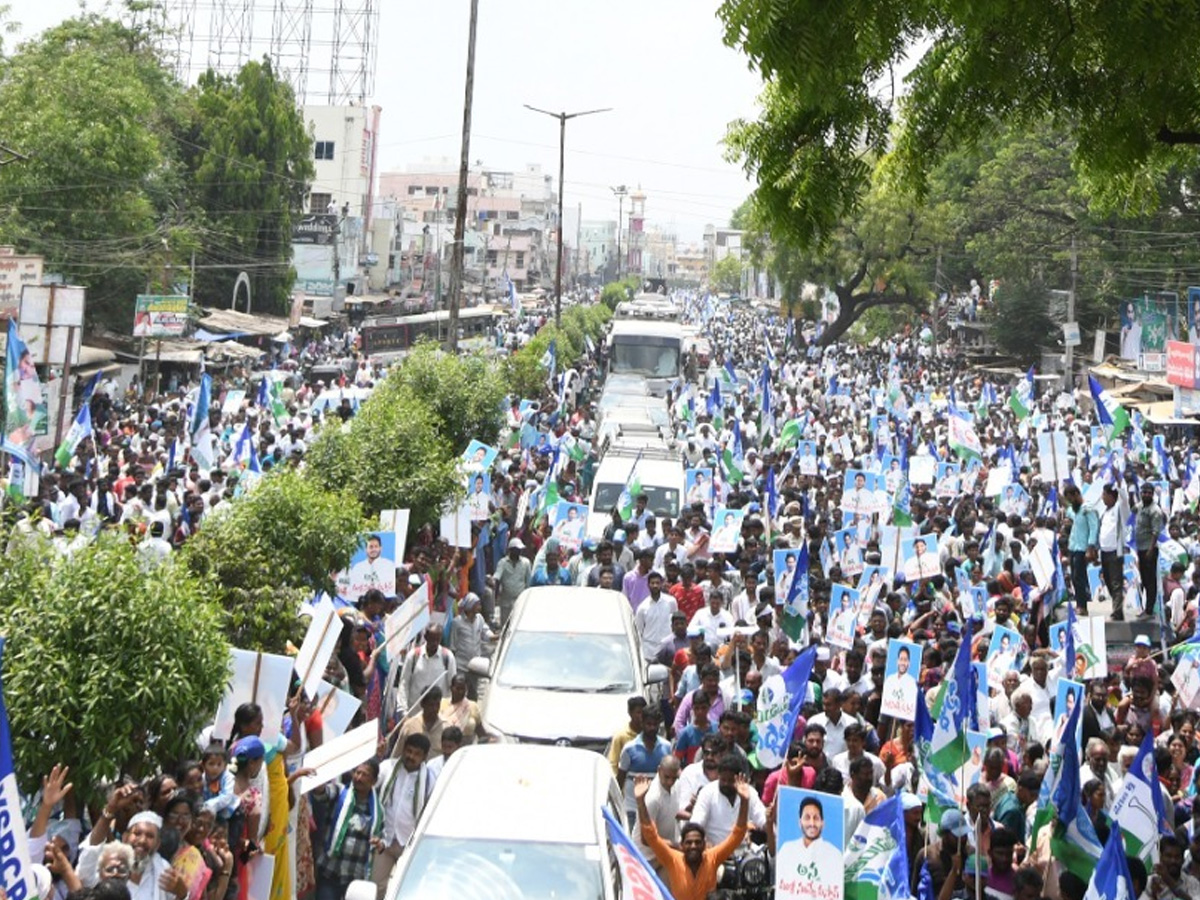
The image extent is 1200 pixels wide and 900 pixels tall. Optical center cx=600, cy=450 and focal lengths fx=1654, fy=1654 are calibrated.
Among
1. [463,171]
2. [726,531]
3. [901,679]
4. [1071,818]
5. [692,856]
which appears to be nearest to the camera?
[692,856]

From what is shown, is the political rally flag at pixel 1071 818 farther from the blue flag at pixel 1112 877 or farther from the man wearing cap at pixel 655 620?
the man wearing cap at pixel 655 620

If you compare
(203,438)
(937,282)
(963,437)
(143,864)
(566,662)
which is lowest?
(566,662)

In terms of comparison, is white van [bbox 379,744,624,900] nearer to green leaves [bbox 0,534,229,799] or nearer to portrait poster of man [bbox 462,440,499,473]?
green leaves [bbox 0,534,229,799]

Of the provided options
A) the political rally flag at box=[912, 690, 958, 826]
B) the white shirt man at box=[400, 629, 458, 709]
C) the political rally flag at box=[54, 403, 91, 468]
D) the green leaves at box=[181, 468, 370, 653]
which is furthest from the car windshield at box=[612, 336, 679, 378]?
the political rally flag at box=[912, 690, 958, 826]

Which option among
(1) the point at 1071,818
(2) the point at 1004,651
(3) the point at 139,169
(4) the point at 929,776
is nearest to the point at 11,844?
(4) the point at 929,776

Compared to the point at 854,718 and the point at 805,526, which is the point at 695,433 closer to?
the point at 805,526

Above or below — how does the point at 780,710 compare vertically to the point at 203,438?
below

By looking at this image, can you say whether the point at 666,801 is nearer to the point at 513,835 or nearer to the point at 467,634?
the point at 513,835

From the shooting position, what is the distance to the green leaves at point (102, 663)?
6.73 m

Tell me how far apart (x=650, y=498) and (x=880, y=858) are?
11.5m

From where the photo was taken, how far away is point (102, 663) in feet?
22.9

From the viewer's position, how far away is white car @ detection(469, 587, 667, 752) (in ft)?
33.1

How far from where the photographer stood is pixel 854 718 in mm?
9156

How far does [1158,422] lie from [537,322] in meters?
43.3
